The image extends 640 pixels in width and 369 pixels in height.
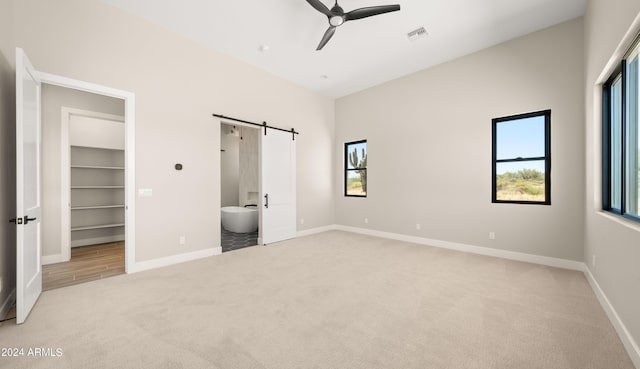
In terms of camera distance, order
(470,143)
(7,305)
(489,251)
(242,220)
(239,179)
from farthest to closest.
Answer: (239,179), (242,220), (470,143), (489,251), (7,305)

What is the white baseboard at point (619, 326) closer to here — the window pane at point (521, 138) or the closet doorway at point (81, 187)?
the window pane at point (521, 138)

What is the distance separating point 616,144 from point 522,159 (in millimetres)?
1410

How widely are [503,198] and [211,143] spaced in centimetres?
491

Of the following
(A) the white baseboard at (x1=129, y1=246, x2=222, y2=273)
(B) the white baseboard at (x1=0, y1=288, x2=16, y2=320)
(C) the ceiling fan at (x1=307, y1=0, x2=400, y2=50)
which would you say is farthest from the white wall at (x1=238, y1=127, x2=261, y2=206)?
(B) the white baseboard at (x1=0, y1=288, x2=16, y2=320)

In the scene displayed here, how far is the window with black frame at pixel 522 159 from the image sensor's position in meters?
3.60

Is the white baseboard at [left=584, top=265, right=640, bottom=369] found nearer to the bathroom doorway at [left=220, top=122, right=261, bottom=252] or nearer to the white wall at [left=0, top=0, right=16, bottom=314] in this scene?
the white wall at [left=0, top=0, right=16, bottom=314]

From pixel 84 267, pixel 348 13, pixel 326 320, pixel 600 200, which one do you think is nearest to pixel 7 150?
pixel 84 267

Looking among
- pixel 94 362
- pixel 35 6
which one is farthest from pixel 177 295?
pixel 35 6

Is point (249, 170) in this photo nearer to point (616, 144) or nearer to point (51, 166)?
point (51, 166)

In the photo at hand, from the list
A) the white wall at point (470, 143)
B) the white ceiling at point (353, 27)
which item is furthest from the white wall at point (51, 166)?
the white wall at point (470, 143)

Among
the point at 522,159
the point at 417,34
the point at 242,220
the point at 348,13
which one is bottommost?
the point at 242,220

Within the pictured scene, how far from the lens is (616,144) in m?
2.39

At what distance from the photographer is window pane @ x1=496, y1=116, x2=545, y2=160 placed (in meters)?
3.67

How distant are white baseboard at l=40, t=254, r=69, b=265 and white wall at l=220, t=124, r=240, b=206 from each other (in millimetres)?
4328
